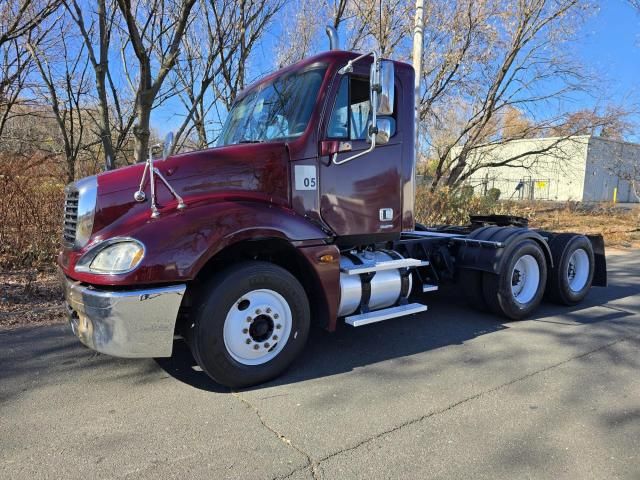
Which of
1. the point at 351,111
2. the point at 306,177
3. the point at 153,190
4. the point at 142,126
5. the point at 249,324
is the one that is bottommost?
the point at 249,324

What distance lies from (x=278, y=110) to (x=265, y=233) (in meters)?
1.43

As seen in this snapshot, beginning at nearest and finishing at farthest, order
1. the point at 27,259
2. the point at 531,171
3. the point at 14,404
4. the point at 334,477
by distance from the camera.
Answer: the point at 334,477 < the point at 14,404 < the point at 27,259 < the point at 531,171

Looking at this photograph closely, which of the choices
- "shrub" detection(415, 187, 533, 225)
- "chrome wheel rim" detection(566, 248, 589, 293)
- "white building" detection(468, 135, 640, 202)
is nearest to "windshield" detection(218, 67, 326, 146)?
"chrome wheel rim" detection(566, 248, 589, 293)

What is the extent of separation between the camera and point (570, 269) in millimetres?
6680

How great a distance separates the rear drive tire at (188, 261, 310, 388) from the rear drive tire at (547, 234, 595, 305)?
3.98m

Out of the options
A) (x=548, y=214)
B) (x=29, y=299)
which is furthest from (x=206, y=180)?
(x=548, y=214)

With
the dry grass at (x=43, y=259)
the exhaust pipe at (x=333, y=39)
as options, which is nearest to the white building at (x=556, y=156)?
the dry grass at (x=43, y=259)

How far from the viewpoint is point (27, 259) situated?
796 cm

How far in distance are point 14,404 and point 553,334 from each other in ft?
16.7

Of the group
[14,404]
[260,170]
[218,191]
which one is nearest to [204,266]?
[218,191]

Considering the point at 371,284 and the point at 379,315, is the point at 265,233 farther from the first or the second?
the point at 379,315

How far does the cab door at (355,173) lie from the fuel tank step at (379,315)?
0.74 meters

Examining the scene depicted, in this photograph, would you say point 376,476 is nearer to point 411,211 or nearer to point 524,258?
point 411,211

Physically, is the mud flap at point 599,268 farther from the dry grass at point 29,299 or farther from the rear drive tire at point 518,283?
the dry grass at point 29,299
